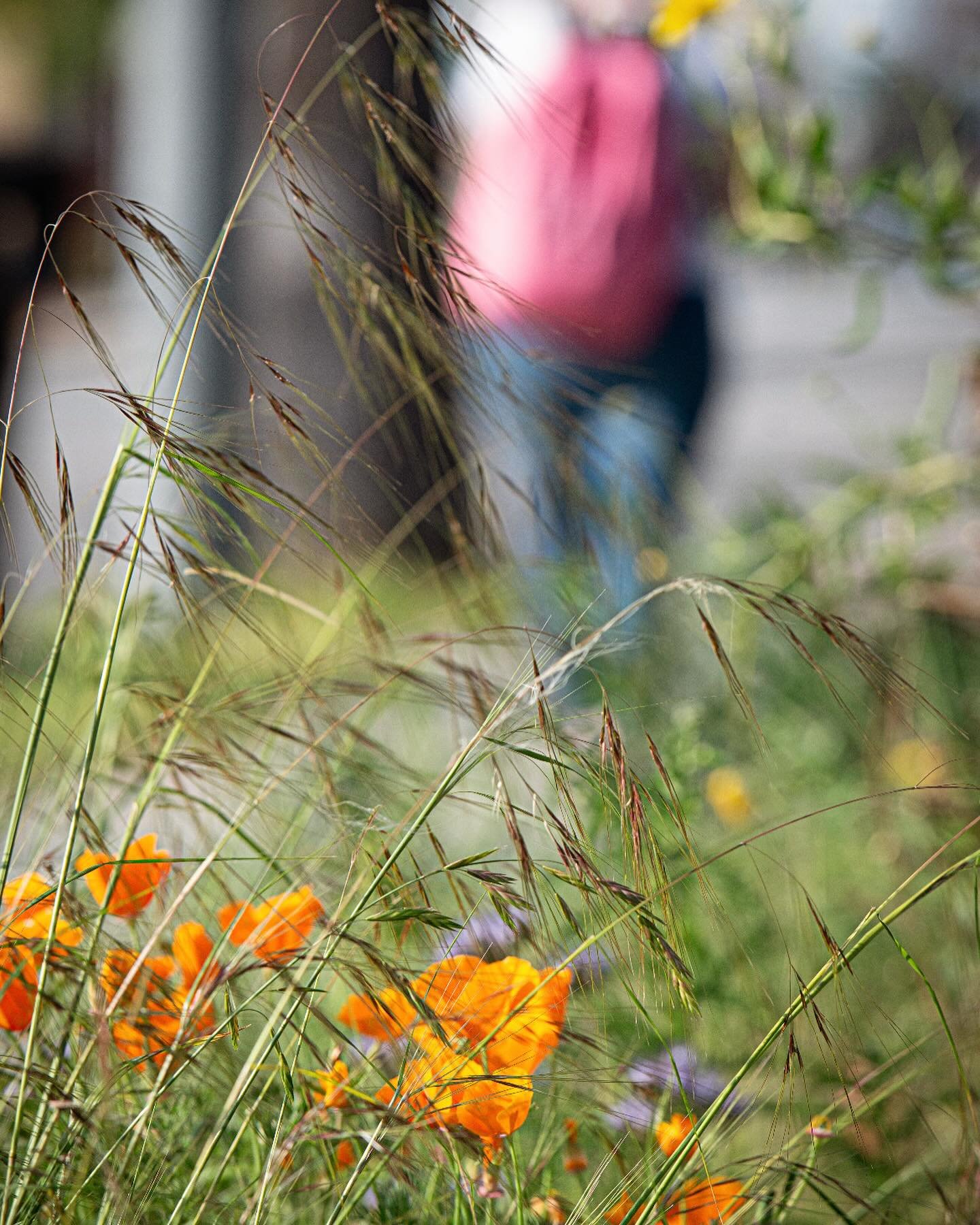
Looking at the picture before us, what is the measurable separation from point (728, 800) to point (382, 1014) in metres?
0.82

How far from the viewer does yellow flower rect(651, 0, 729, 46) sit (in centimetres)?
122

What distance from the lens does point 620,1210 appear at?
1.81 ft

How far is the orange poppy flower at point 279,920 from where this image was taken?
55 centimetres

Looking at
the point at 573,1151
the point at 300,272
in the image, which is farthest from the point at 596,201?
the point at 573,1151

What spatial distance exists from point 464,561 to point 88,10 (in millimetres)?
8830

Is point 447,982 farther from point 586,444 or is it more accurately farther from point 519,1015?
point 586,444

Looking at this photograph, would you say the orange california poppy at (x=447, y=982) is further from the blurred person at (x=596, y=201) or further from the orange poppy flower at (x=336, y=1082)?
the blurred person at (x=596, y=201)

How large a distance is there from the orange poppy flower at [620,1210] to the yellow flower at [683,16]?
1.04m

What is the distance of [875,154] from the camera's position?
4.52m

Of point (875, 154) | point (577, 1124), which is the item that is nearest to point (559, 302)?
point (577, 1124)

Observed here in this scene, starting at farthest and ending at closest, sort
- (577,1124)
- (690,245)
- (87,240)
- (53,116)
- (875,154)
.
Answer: (53,116), (87,240), (875,154), (690,245), (577,1124)

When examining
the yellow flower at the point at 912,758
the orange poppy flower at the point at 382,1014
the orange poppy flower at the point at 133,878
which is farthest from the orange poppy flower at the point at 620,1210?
the yellow flower at the point at 912,758

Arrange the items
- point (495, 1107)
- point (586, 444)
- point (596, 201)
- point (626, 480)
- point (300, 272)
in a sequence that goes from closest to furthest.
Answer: point (495, 1107) < point (586, 444) < point (626, 480) < point (596, 201) < point (300, 272)

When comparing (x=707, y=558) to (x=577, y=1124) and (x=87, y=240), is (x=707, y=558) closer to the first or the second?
(x=577, y=1124)
